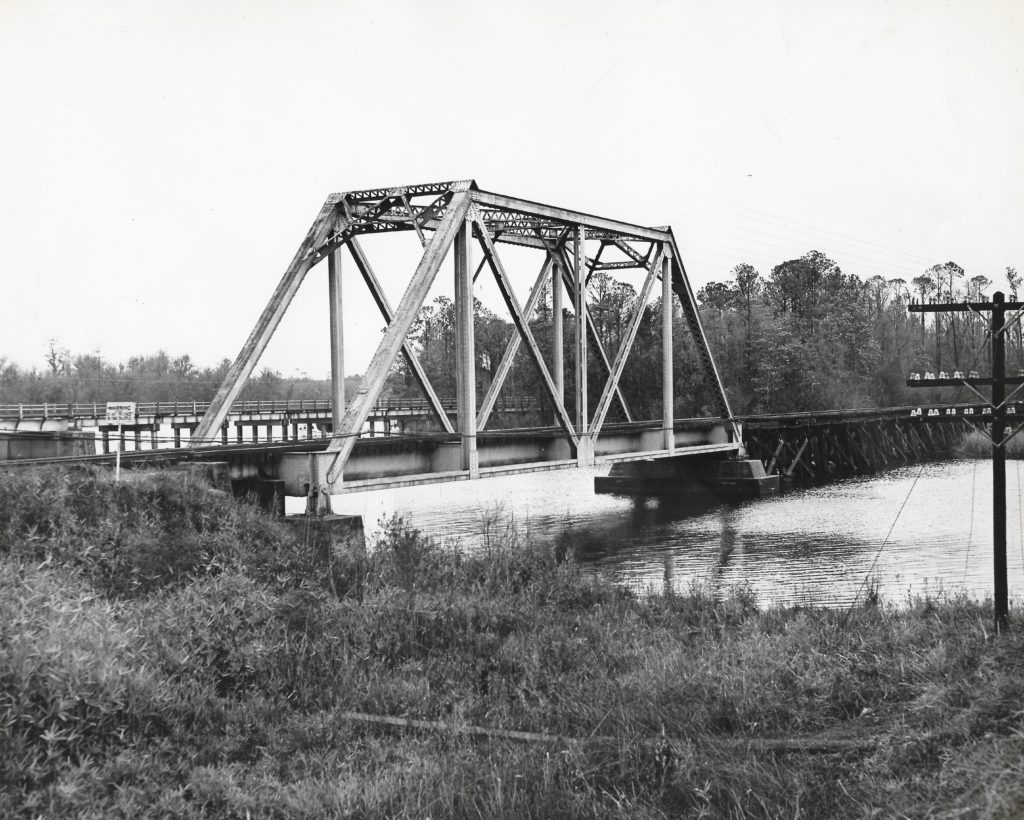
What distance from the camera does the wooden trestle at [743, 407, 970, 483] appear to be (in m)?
54.6

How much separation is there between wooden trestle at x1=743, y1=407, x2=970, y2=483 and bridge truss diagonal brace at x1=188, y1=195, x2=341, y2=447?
95.2 feet

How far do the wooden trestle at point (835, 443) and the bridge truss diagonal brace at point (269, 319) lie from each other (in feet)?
95.2

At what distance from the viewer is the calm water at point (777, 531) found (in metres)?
23.0

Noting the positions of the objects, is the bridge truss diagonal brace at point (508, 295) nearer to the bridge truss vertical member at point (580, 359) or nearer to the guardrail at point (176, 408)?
the bridge truss vertical member at point (580, 359)

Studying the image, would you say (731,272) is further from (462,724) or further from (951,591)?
(462,724)

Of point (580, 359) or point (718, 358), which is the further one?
point (718, 358)

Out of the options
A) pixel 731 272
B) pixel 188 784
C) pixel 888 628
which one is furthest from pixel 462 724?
pixel 731 272

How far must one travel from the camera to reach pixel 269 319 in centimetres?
2725

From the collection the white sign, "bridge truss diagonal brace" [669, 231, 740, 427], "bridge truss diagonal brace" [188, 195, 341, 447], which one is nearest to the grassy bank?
the white sign

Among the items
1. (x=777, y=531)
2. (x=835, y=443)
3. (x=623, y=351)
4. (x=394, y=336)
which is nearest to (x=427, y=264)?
(x=394, y=336)

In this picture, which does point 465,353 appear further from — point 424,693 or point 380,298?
point 424,693

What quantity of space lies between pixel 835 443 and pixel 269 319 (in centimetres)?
4272

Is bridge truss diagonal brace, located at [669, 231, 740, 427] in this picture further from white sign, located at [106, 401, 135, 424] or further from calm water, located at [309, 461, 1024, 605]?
white sign, located at [106, 401, 135, 424]

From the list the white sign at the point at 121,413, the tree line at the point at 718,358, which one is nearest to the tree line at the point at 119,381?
the tree line at the point at 718,358
